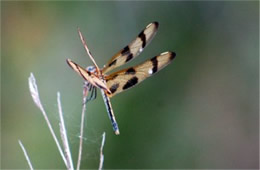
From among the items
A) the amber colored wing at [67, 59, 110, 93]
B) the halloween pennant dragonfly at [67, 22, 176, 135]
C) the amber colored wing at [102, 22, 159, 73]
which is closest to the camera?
the amber colored wing at [67, 59, 110, 93]

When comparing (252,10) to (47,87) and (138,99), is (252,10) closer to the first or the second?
(138,99)

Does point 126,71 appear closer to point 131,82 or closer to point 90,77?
point 131,82

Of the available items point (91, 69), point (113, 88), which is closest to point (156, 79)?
point (113, 88)

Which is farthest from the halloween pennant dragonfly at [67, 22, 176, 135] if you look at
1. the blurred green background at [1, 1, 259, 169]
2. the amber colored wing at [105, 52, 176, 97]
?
the blurred green background at [1, 1, 259, 169]

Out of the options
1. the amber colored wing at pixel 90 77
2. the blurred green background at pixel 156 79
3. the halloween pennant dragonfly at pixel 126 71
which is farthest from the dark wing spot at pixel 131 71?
the blurred green background at pixel 156 79

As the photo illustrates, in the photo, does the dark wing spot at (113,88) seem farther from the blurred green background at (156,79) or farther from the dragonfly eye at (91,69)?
the blurred green background at (156,79)

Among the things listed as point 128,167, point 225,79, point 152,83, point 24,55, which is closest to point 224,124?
point 225,79

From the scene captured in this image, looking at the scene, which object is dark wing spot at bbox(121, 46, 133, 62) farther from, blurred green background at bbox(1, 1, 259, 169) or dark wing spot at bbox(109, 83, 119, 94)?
blurred green background at bbox(1, 1, 259, 169)
